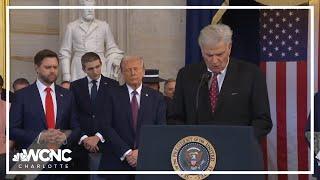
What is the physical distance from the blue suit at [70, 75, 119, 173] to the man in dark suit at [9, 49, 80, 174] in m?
0.04

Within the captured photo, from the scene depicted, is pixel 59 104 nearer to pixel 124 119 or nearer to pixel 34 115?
pixel 34 115

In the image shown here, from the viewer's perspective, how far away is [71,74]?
169 inches

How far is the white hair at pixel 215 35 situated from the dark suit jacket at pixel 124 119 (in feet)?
1.97

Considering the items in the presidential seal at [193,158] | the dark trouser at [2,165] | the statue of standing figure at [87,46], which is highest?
the statue of standing figure at [87,46]

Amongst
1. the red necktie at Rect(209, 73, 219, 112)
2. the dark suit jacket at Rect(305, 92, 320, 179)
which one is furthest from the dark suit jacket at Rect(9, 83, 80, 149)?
the dark suit jacket at Rect(305, 92, 320, 179)

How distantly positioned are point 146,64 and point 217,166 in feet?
2.89

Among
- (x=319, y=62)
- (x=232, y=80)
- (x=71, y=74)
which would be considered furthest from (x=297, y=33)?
(x=71, y=74)

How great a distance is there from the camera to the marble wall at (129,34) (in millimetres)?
4129

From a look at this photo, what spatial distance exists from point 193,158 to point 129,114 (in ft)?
2.23

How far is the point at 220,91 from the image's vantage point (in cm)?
383

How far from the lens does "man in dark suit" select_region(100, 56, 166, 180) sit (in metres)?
4.16

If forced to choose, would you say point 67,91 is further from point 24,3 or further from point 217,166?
point 217,166

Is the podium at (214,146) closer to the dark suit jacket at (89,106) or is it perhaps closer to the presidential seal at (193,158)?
the presidential seal at (193,158)

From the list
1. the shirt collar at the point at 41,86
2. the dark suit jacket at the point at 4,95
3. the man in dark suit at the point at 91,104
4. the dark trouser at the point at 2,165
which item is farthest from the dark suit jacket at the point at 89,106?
the dark trouser at the point at 2,165
